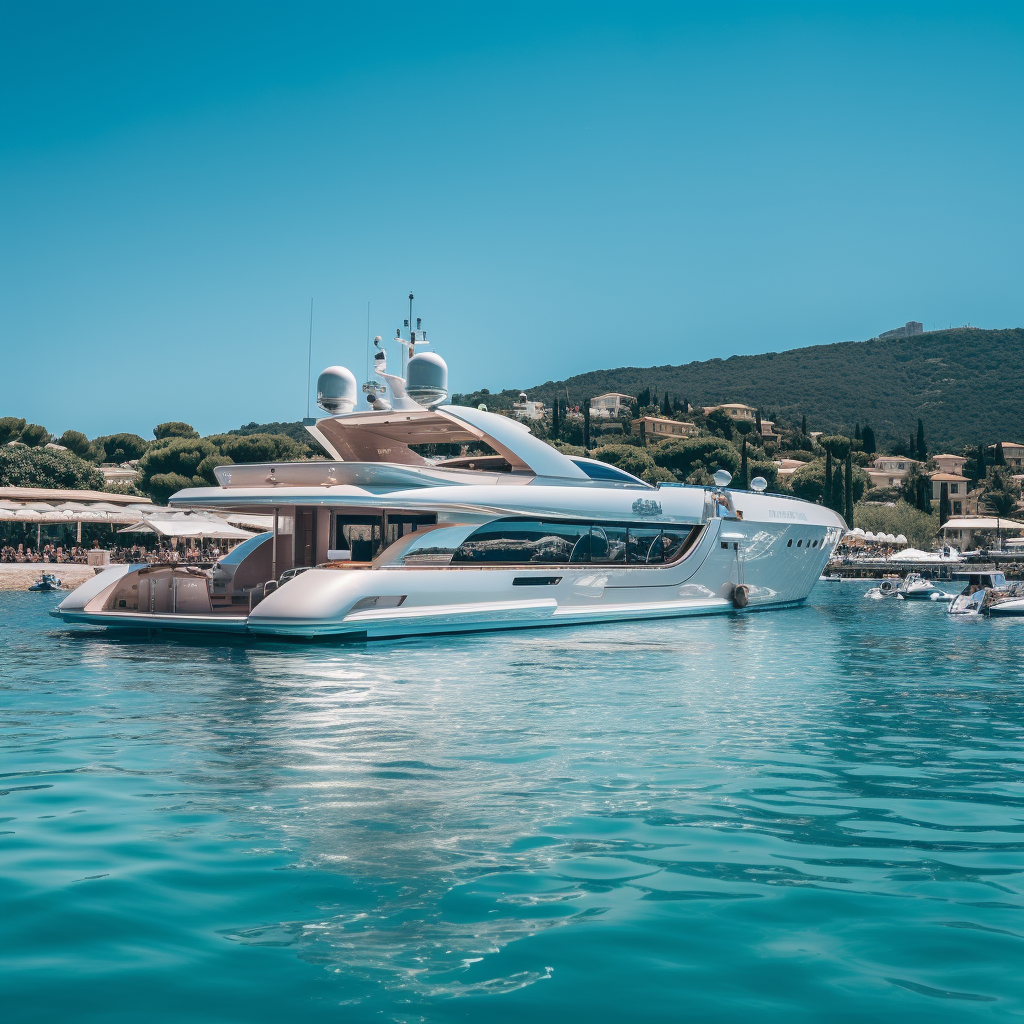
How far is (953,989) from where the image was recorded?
11.6 ft

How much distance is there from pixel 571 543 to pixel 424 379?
4.21 m

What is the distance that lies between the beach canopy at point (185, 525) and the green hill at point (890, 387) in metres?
109

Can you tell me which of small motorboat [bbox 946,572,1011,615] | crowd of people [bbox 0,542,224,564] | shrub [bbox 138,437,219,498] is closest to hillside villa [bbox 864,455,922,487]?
shrub [bbox 138,437,219,498]

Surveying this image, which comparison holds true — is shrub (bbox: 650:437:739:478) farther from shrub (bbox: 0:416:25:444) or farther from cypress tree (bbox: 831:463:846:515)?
shrub (bbox: 0:416:25:444)

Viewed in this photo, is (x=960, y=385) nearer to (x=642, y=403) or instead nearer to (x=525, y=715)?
(x=642, y=403)

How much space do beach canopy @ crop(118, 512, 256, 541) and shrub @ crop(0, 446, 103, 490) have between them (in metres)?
25.0

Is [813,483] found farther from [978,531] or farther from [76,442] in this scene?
[76,442]

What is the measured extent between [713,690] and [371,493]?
7268mm

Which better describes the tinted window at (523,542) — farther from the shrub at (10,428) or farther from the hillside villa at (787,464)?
the hillside villa at (787,464)

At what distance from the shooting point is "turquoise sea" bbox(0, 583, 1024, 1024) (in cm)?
351

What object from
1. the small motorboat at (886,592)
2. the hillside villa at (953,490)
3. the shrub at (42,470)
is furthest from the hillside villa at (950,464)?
the shrub at (42,470)

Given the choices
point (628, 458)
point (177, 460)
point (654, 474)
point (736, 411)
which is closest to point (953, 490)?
point (628, 458)

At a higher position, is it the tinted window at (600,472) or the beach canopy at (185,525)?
the tinted window at (600,472)

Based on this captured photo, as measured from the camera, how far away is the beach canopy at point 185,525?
119 ft
